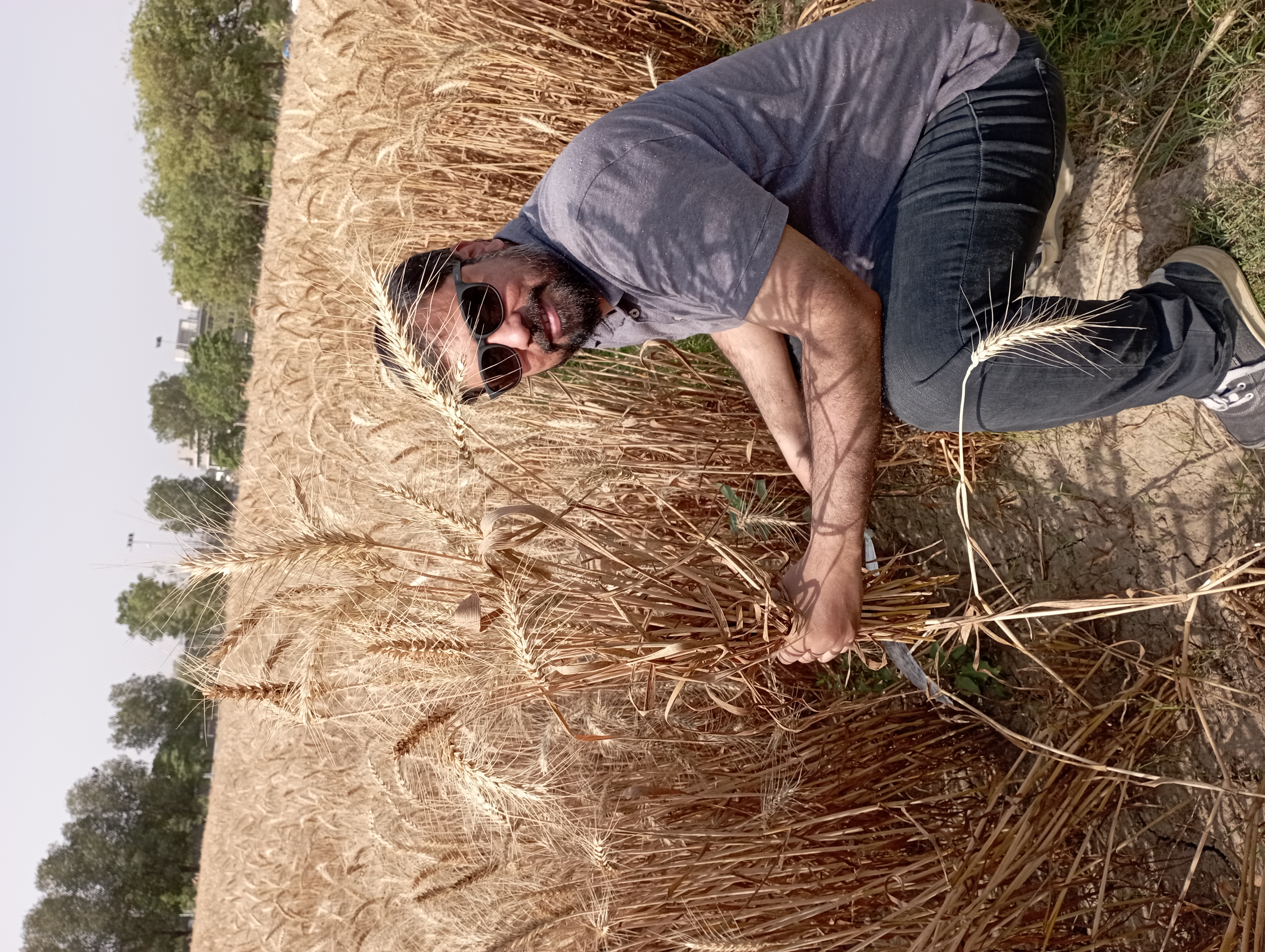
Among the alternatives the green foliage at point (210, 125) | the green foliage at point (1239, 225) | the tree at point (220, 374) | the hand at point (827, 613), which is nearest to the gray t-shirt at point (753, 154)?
the hand at point (827, 613)

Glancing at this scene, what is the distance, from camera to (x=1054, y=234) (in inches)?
61.9

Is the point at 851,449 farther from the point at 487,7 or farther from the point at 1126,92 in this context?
the point at 487,7

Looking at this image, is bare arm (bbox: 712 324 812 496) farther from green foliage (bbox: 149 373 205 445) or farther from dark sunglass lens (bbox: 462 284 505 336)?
green foliage (bbox: 149 373 205 445)

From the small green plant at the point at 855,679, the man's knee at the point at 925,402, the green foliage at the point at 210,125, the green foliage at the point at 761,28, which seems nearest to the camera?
the man's knee at the point at 925,402

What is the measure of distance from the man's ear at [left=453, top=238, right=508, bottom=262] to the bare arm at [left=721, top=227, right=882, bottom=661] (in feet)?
1.82

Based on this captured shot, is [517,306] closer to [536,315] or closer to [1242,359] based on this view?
[536,315]

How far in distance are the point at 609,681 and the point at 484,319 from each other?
757 mm

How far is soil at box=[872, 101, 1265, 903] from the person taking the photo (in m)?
1.41

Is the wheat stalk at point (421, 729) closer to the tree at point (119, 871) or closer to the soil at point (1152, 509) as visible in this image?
the soil at point (1152, 509)

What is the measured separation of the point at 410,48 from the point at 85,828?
14.3 m

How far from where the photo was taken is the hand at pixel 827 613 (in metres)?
1.22

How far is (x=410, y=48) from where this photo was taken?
108 inches

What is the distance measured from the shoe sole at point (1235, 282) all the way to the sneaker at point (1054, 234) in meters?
0.27

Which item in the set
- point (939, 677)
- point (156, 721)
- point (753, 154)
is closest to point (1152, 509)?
point (939, 677)
